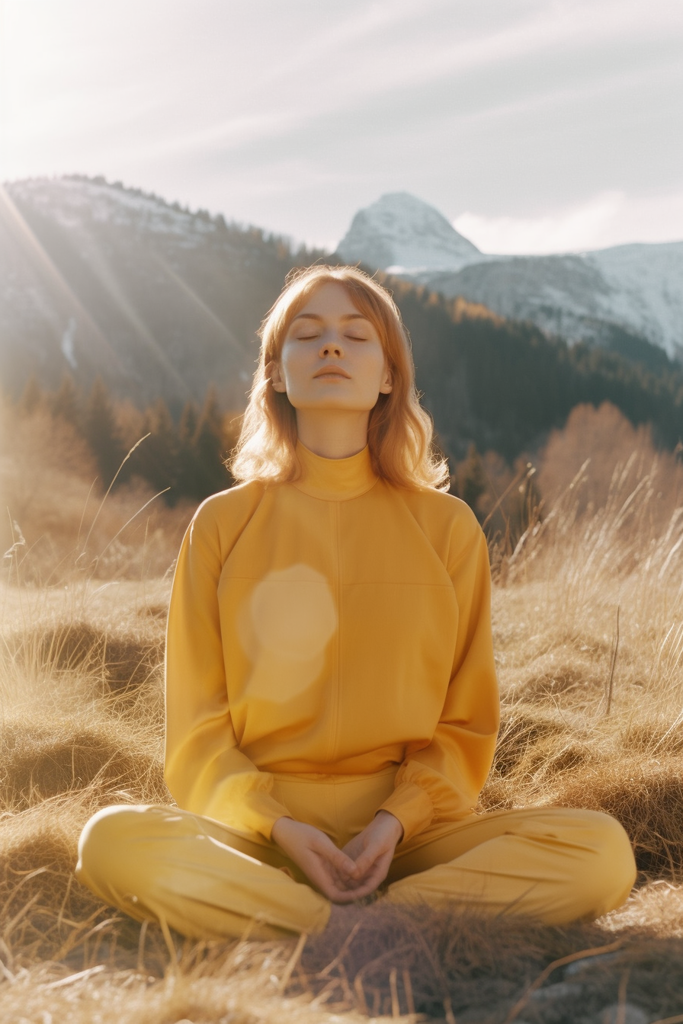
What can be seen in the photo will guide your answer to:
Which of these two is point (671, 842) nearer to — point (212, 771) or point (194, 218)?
point (212, 771)

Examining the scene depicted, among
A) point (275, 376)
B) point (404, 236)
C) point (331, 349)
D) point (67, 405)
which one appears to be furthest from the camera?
point (404, 236)

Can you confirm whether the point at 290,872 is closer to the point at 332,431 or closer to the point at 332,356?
the point at 332,431

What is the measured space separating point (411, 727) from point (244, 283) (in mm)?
46927

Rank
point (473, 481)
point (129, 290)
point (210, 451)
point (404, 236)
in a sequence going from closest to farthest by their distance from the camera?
point (473, 481) < point (210, 451) < point (129, 290) < point (404, 236)

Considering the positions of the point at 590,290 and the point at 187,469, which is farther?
the point at 590,290

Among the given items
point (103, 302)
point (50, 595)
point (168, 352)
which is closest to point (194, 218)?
point (103, 302)

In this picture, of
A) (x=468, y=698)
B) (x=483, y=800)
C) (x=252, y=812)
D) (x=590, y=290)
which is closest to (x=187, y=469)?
(x=483, y=800)

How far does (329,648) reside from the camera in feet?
7.06

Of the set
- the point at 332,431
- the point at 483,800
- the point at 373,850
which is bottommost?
the point at 483,800

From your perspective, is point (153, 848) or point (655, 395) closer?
point (153, 848)

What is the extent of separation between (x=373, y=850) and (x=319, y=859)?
111 mm

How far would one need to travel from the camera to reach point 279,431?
2.43 meters

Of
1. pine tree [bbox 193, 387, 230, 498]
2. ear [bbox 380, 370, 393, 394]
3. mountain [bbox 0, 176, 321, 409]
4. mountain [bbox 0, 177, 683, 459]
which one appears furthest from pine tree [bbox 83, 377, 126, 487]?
ear [bbox 380, 370, 393, 394]

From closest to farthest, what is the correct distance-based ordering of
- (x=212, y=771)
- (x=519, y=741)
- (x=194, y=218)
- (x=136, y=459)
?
1. (x=212, y=771)
2. (x=519, y=741)
3. (x=136, y=459)
4. (x=194, y=218)
